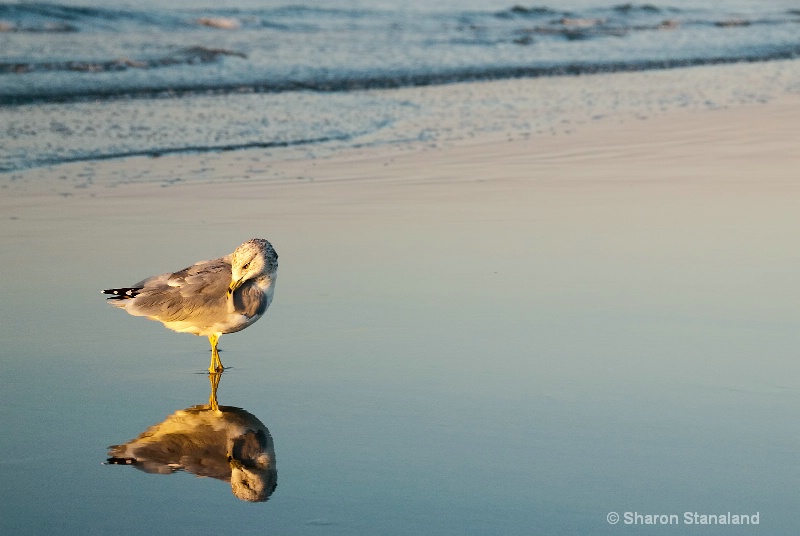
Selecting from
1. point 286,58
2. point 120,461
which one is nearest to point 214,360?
point 120,461

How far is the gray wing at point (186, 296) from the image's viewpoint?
17.4 ft

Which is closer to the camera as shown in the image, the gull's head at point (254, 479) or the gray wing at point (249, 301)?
the gull's head at point (254, 479)

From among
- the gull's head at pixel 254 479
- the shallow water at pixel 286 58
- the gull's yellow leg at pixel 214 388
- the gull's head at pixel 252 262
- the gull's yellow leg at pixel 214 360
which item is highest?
the shallow water at pixel 286 58

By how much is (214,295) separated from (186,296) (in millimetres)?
119

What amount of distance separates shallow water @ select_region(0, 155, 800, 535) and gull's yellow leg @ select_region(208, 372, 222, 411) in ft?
0.10

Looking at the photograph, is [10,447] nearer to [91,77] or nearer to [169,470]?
[169,470]

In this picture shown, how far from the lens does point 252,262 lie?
17.3ft

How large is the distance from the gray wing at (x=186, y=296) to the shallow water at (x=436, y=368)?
24 centimetres

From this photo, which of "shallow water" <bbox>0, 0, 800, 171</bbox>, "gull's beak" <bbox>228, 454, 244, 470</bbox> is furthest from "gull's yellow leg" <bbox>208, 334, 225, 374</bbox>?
"shallow water" <bbox>0, 0, 800, 171</bbox>

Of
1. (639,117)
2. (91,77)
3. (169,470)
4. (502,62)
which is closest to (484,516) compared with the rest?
(169,470)

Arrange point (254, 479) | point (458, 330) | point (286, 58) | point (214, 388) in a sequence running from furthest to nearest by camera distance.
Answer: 1. point (286, 58)
2. point (458, 330)
3. point (214, 388)
4. point (254, 479)

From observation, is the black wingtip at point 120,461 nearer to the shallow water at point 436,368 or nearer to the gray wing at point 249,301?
the shallow water at point 436,368

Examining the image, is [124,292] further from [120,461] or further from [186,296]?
[120,461]

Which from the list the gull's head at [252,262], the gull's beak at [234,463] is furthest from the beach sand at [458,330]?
the gull's head at [252,262]
